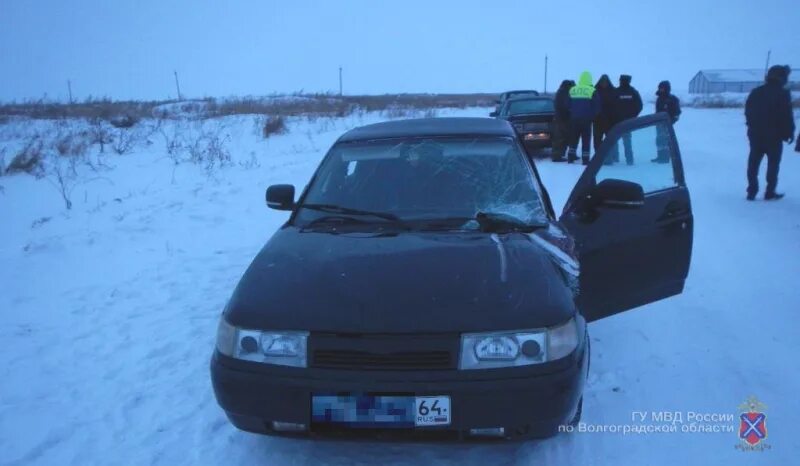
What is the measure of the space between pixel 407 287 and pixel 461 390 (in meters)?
0.49

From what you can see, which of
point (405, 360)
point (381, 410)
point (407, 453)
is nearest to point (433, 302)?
point (405, 360)

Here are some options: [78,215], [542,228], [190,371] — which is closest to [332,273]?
[542,228]

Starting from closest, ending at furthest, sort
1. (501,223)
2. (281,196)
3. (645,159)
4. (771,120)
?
(501,223) → (281,196) → (645,159) → (771,120)

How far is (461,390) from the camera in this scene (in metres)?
2.07

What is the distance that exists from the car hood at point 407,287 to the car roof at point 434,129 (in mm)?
1044

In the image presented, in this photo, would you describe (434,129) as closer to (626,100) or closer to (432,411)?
(432,411)

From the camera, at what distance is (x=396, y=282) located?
7.70 ft

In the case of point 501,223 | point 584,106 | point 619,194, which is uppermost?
point 584,106

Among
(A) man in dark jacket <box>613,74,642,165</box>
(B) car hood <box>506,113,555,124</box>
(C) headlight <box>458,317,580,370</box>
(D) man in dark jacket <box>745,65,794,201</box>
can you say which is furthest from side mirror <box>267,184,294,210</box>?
(B) car hood <box>506,113,555,124</box>

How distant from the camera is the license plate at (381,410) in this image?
6.84ft

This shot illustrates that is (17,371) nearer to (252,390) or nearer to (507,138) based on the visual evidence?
(252,390)

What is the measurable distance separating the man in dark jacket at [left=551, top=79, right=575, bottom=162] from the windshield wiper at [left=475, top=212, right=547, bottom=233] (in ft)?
28.2

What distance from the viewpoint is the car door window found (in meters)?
3.55

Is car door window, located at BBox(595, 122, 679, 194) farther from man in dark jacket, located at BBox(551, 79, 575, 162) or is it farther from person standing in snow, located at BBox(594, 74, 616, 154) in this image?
man in dark jacket, located at BBox(551, 79, 575, 162)
